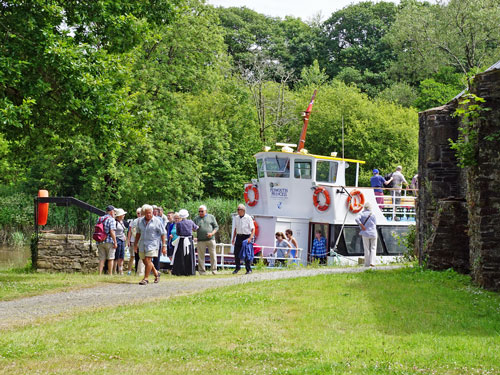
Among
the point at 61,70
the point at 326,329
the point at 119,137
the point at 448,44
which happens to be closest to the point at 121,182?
the point at 119,137

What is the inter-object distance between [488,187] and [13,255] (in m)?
23.8

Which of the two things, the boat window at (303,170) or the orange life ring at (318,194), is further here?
the boat window at (303,170)

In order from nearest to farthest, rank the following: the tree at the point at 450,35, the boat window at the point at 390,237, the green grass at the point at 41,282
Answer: the green grass at the point at 41,282 < the boat window at the point at 390,237 < the tree at the point at 450,35

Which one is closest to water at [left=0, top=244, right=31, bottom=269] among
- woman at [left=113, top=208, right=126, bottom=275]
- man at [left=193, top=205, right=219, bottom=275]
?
woman at [left=113, top=208, right=126, bottom=275]

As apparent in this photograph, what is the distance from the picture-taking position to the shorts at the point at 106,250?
736 inches

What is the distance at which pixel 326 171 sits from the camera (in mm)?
27984

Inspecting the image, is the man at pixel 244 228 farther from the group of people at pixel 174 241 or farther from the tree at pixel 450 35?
the tree at pixel 450 35

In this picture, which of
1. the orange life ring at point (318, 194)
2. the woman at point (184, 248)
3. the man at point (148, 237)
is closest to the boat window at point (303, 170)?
the orange life ring at point (318, 194)

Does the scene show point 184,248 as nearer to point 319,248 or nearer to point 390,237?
point 319,248

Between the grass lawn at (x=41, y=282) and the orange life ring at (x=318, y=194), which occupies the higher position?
the orange life ring at (x=318, y=194)

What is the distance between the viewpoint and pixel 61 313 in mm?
12078

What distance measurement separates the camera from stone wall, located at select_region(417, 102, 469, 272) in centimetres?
1513

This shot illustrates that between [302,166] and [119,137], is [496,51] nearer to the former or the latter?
[302,166]

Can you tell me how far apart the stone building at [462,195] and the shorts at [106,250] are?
776 centimetres
